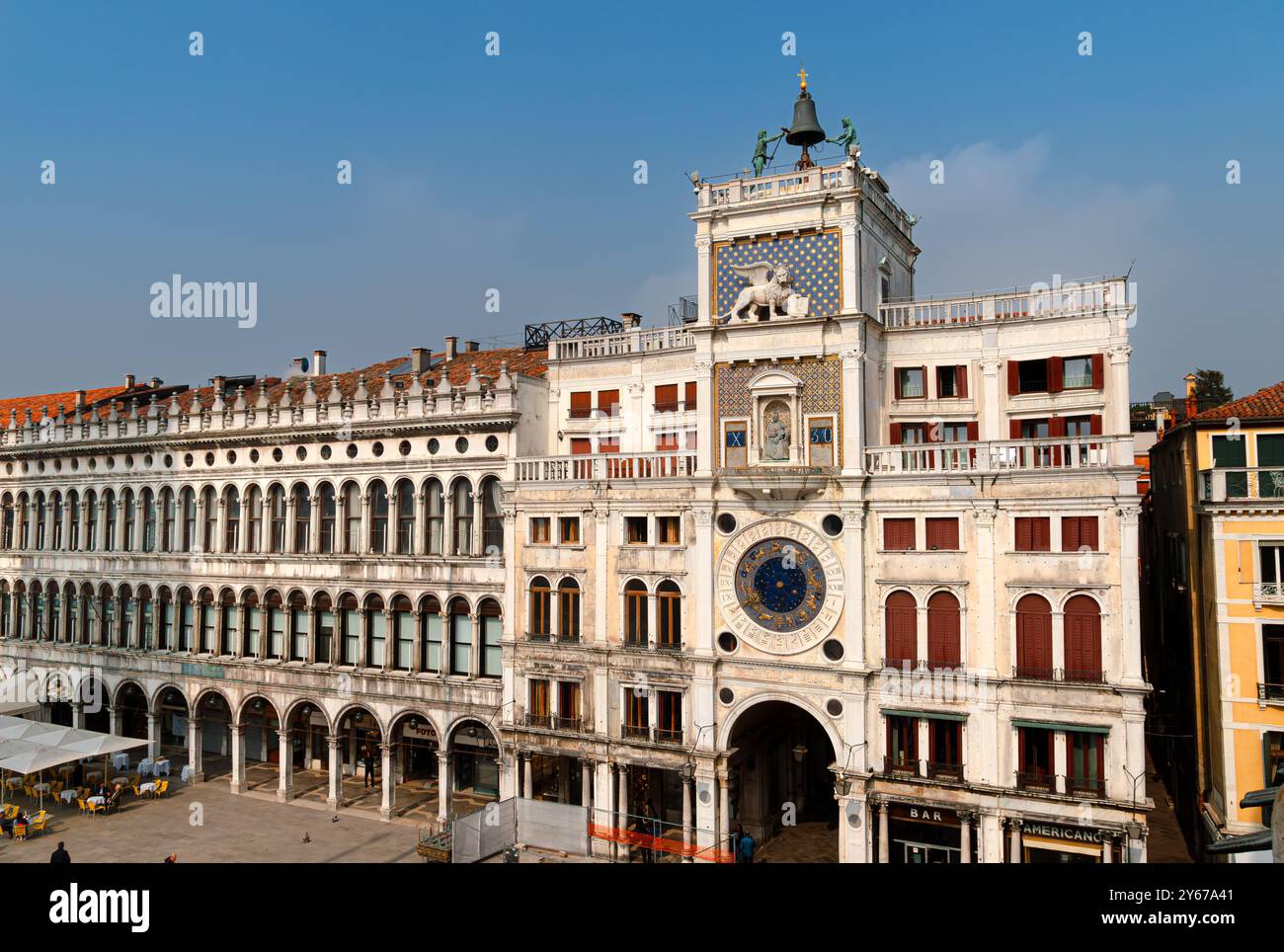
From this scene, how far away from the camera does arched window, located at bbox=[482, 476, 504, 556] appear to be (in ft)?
123

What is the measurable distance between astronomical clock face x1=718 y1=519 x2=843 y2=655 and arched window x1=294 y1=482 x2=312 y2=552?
21.1 meters

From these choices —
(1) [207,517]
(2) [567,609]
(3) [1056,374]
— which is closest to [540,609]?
(2) [567,609]

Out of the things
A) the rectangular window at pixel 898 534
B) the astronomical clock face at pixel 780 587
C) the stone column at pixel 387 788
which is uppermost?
the rectangular window at pixel 898 534

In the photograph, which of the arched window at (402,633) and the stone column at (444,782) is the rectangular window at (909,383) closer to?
the arched window at (402,633)

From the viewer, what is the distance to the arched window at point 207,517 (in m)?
45.2

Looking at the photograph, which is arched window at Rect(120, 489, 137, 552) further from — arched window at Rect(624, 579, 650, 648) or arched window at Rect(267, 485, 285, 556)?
arched window at Rect(624, 579, 650, 648)

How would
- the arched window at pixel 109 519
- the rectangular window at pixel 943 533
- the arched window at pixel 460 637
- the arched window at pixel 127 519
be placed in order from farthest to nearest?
the arched window at pixel 109 519, the arched window at pixel 127 519, the arched window at pixel 460 637, the rectangular window at pixel 943 533

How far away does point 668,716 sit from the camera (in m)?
33.0

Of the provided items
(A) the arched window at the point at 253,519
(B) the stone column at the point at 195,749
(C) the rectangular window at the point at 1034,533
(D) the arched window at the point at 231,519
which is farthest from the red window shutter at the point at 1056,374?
(B) the stone column at the point at 195,749

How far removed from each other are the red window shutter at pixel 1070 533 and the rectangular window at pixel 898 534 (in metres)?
4.44

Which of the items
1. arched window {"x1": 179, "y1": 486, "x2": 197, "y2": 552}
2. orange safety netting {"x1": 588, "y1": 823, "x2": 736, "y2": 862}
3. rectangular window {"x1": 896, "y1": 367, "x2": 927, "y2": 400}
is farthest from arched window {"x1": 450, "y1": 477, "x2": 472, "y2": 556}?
rectangular window {"x1": 896, "y1": 367, "x2": 927, "y2": 400}

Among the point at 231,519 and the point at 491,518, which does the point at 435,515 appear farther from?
the point at 231,519
